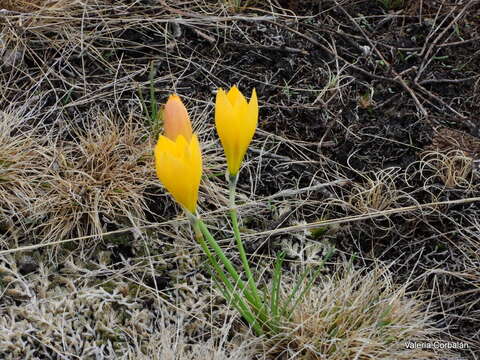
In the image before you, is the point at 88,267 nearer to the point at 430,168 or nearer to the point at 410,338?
the point at 410,338

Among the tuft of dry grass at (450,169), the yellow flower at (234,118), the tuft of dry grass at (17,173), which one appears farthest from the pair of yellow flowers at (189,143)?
the tuft of dry grass at (450,169)

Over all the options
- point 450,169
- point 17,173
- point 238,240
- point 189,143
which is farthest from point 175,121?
point 450,169

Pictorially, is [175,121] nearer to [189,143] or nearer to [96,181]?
[189,143]

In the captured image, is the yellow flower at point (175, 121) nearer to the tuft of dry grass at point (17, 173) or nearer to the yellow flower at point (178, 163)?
the yellow flower at point (178, 163)

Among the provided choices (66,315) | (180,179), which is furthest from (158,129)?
(180,179)

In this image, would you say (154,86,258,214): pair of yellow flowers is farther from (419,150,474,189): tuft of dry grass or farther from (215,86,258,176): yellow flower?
(419,150,474,189): tuft of dry grass

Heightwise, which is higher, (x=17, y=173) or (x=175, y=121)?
(x=175, y=121)
